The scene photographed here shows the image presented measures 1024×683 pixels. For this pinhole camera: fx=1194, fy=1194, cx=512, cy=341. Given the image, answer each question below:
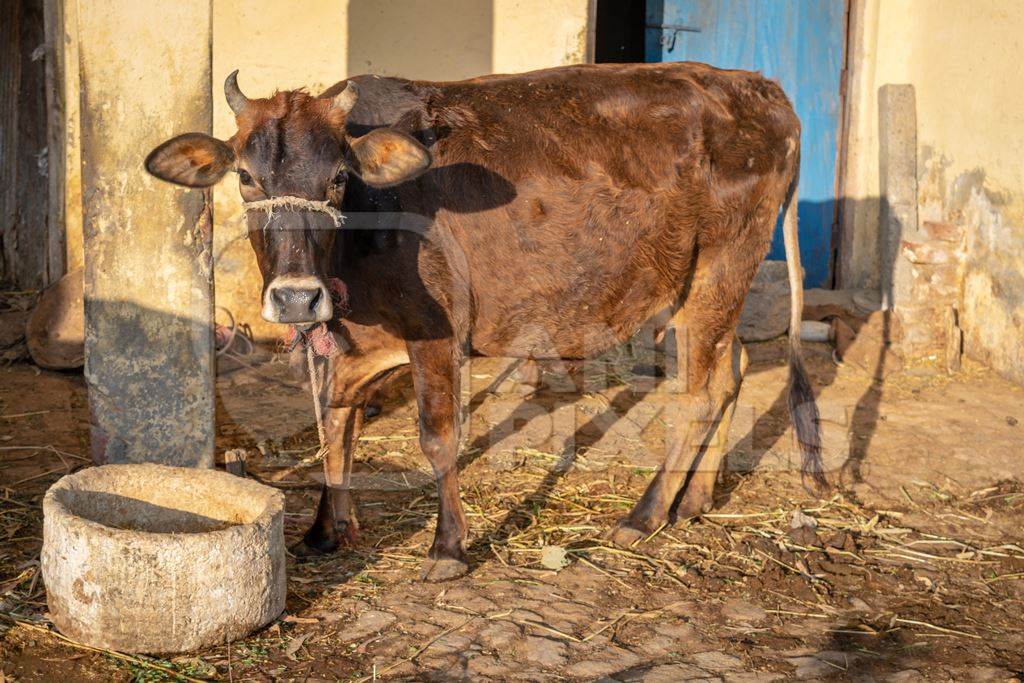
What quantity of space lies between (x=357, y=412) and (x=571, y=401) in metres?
2.39

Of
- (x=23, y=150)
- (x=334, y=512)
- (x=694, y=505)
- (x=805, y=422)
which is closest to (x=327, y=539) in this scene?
(x=334, y=512)

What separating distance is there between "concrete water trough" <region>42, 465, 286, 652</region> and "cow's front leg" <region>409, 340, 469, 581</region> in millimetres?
866

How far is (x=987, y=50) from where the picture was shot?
8.17 meters

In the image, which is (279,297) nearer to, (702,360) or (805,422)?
(702,360)

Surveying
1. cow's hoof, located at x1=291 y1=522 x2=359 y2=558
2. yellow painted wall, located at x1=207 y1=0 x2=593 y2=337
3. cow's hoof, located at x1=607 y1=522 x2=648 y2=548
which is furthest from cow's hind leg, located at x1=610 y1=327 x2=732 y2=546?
yellow painted wall, located at x1=207 y1=0 x2=593 y2=337

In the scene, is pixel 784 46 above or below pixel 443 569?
above

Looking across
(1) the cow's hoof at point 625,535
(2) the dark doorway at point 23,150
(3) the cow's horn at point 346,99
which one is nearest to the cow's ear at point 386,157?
(3) the cow's horn at point 346,99

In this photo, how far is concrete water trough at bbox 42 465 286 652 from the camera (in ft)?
13.2

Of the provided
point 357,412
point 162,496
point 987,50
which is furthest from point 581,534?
point 987,50

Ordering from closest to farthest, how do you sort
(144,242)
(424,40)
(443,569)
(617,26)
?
1. (443,569)
2. (144,242)
3. (424,40)
4. (617,26)

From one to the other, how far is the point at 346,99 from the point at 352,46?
3491 mm

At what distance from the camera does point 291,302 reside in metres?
4.40

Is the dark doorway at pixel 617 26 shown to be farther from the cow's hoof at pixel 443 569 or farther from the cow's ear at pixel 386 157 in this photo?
the cow's hoof at pixel 443 569

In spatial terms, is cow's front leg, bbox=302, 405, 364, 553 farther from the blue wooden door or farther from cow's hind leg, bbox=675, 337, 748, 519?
the blue wooden door
